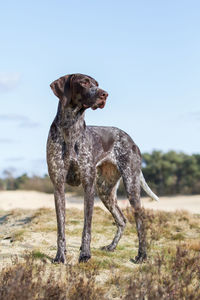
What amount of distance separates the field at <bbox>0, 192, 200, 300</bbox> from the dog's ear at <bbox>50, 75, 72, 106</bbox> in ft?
6.38

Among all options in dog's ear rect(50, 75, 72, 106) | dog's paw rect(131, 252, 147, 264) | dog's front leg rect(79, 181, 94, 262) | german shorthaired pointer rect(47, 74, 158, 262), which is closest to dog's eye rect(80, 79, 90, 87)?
german shorthaired pointer rect(47, 74, 158, 262)

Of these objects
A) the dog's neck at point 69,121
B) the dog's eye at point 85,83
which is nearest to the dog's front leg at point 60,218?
the dog's neck at point 69,121

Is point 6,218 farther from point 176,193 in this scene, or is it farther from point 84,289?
point 176,193

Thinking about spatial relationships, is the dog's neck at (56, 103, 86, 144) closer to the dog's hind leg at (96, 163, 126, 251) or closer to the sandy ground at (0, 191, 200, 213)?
the dog's hind leg at (96, 163, 126, 251)

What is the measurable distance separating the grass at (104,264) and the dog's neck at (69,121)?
5.19 feet

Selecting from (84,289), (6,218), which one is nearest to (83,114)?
(84,289)

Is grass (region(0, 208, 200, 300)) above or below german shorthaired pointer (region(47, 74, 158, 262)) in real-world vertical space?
below

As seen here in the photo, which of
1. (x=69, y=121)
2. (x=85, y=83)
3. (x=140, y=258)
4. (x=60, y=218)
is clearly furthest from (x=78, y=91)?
(x=140, y=258)

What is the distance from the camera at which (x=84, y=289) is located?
4590 mm

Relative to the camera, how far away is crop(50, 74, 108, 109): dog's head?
6.19m

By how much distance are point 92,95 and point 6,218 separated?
24.2ft

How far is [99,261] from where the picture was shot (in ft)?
22.0

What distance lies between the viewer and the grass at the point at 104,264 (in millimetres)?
4570

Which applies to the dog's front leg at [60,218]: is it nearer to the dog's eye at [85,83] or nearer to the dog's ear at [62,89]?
the dog's ear at [62,89]
